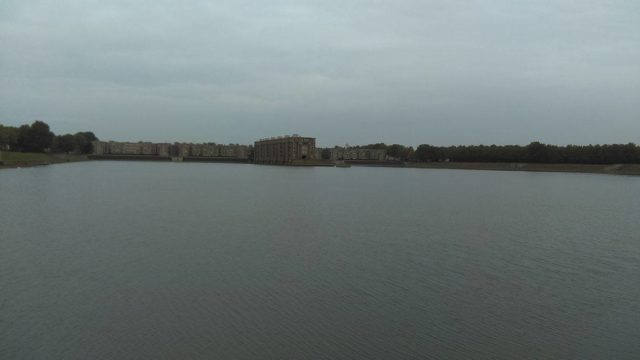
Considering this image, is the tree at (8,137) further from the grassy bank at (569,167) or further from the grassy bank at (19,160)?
the grassy bank at (569,167)

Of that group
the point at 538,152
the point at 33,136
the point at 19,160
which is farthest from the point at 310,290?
the point at 538,152

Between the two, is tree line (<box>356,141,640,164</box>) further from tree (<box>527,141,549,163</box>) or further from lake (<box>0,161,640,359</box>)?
lake (<box>0,161,640,359</box>)

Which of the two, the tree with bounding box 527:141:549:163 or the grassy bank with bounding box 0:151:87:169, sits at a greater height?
the tree with bounding box 527:141:549:163

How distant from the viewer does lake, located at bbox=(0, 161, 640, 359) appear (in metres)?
10.9

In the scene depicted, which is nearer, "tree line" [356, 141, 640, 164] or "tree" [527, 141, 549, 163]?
"tree line" [356, 141, 640, 164]

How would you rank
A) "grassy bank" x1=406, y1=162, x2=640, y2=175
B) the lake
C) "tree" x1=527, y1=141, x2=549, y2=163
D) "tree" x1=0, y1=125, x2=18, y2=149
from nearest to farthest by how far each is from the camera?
the lake
"tree" x1=0, y1=125, x2=18, y2=149
"grassy bank" x1=406, y1=162, x2=640, y2=175
"tree" x1=527, y1=141, x2=549, y2=163

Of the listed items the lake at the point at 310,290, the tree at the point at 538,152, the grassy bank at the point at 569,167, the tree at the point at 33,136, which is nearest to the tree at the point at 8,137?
the tree at the point at 33,136

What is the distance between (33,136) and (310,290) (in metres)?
158

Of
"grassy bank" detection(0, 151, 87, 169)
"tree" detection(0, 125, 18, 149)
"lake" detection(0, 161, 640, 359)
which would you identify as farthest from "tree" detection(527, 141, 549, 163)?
"tree" detection(0, 125, 18, 149)

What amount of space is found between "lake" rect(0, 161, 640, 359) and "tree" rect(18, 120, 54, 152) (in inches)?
5348

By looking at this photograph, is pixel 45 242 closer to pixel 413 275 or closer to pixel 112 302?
pixel 112 302

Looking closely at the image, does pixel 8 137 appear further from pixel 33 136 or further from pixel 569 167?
pixel 569 167

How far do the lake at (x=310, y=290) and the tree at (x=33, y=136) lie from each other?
136 metres

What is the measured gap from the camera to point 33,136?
149750mm
